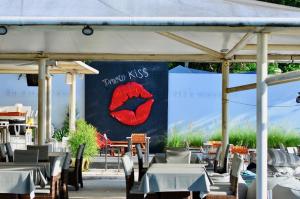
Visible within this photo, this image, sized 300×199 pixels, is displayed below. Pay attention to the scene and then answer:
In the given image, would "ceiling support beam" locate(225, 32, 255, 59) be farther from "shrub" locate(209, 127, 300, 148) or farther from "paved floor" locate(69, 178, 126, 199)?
"shrub" locate(209, 127, 300, 148)

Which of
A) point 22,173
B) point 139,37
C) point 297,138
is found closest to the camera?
point 22,173

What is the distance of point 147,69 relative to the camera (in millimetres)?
20938

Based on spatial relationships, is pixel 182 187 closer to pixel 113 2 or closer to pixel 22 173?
pixel 22 173

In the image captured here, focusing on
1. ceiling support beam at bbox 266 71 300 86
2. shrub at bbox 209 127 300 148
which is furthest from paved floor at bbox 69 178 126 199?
shrub at bbox 209 127 300 148

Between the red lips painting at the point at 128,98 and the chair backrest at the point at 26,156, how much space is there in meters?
11.0

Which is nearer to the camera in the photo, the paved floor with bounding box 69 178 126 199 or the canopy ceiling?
the canopy ceiling

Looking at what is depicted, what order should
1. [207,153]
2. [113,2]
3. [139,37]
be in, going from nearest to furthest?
[113,2] → [139,37] → [207,153]

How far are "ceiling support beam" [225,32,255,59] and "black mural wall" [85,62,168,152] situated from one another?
9.74 metres

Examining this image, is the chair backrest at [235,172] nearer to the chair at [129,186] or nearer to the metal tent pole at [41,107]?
the chair at [129,186]

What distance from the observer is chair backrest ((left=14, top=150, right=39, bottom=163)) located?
386 inches

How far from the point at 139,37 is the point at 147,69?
1146 cm

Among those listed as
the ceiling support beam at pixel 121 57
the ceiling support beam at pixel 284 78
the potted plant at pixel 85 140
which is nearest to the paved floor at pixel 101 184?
the potted plant at pixel 85 140

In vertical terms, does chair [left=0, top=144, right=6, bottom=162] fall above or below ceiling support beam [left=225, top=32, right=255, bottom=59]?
below

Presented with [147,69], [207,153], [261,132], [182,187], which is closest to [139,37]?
[182,187]
